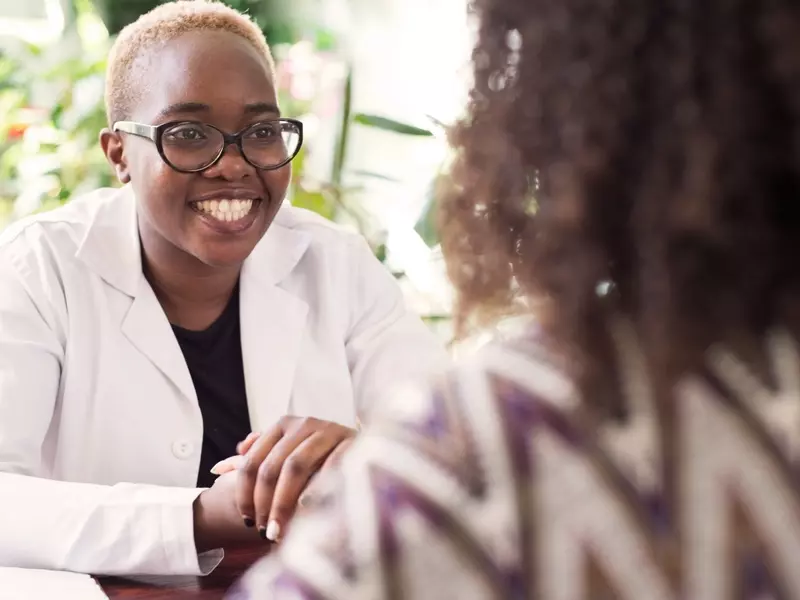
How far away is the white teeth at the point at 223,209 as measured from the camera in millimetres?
1534

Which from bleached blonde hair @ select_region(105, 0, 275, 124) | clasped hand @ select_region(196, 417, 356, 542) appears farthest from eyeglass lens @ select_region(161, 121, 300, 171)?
clasped hand @ select_region(196, 417, 356, 542)

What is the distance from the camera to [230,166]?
1.52 metres

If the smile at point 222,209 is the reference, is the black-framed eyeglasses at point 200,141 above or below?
above

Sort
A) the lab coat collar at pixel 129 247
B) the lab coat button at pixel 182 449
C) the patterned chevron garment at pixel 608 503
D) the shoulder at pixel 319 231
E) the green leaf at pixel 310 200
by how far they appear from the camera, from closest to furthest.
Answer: the patterned chevron garment at pixel 608 503 < the lab coat button at pixel 182 449 < the lab coat collar at pixel 129 247 < the shoulder at pixel 319 231 < the green leaf at pixel 310 200

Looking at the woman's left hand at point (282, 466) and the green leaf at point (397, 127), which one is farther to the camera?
the green leaf at point (397, 127)

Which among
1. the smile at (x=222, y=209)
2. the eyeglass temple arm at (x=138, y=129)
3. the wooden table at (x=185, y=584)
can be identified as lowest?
the wooden table at (x=185, y=584)

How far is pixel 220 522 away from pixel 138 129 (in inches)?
29.2

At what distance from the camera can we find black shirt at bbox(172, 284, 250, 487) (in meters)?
1.51

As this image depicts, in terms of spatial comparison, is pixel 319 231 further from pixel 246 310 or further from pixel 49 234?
pixel 49 234

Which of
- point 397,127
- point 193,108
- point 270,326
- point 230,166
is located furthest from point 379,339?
point 397,127

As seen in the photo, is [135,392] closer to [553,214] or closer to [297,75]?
[553,214]

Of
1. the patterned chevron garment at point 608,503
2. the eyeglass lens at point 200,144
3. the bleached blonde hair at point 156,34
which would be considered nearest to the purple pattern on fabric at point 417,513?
the patterned chevron garment at point 608,503

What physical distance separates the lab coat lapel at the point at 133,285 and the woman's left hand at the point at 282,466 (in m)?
0.42

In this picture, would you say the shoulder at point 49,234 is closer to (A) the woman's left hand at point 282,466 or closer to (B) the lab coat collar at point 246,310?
(B) the lab coat collar at point 246,310
